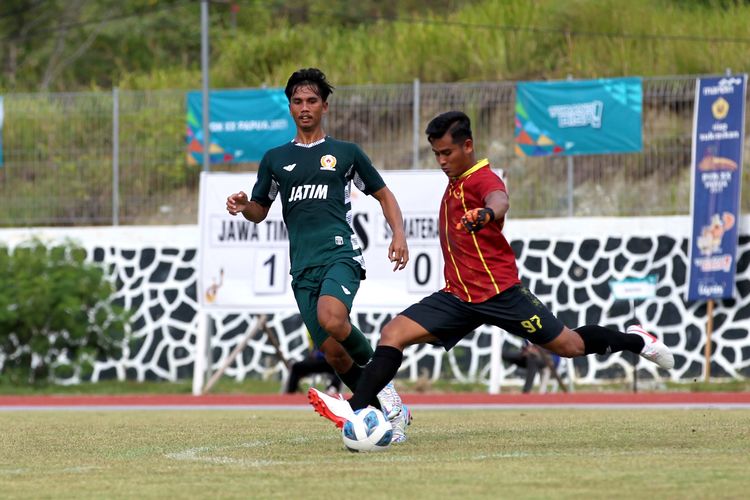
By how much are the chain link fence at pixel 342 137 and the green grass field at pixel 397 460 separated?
11.4 meters

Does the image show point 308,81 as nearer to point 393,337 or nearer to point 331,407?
point 393,337

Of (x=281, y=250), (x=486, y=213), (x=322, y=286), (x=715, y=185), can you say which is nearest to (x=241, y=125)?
(x=281, y=250)

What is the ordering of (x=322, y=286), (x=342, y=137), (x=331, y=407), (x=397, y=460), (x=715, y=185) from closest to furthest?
(x=397, y=460) → (x=331, y=407) → (x=322, y=286) → (x=715, y=185) → (x=342, y=137)

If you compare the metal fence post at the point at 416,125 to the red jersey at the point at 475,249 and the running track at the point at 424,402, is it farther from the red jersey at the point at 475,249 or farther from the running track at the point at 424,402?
the red jersey at the point at 475,249

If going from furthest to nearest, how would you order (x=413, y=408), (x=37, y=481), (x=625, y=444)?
(x=413, y=408), (x=625, y=444), (x=37, y=481)

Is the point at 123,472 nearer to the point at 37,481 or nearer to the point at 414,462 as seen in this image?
the point at 37,481

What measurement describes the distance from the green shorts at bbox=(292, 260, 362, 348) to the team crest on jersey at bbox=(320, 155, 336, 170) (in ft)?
1.94

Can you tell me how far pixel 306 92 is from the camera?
9.33 m

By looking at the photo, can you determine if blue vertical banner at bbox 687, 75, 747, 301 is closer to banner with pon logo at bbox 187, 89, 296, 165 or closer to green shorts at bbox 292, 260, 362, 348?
banner with pon logo at bbox 187, 89, 296, 165

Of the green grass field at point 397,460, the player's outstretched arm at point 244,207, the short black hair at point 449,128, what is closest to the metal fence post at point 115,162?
the green grass field at point 397,460

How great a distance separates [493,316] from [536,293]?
1393cm

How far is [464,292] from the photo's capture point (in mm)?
8789

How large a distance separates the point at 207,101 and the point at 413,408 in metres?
8.77

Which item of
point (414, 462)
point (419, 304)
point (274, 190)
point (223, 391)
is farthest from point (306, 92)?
point (223, 391)
